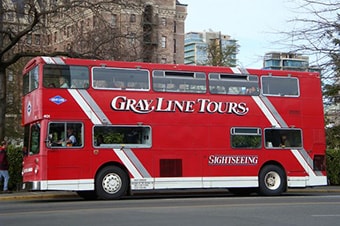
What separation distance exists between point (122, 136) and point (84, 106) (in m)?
1.65

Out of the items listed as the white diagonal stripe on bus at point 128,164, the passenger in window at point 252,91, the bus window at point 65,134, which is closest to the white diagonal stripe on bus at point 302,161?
the passenger in window at point 252,91

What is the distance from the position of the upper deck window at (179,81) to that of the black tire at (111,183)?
306 centimetres

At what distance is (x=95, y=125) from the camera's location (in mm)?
17938

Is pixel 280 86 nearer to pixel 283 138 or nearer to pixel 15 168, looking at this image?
pixel 283 138

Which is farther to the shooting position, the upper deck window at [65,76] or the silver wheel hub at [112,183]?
the silver wheel hub at [112,183]

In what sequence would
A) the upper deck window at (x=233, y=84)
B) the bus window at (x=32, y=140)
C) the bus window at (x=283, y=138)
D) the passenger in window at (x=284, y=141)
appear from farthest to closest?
1. the passenger in window at (x=284, y=141)
2. the bus window at (x=283, y=138)
3. the upper deck window at (x=233, y=84)
4. the bus window at (x=32, y=140)

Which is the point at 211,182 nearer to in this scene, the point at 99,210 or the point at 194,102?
the point at 194,102

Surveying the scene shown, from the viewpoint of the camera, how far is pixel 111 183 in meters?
18.1

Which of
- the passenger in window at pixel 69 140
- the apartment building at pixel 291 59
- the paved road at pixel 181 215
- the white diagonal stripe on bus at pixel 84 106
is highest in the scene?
the apartment building at pixel 291 59

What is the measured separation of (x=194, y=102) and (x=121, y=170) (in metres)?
3.44

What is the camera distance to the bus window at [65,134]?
57.2ft

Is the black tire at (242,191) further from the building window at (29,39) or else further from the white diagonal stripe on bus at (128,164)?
the building window at (29,39)

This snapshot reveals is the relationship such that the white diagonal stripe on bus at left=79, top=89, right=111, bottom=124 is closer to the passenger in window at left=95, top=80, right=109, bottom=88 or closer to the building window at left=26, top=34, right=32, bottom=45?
the passenger in window at left=95, top=80, right=109, bottom=88

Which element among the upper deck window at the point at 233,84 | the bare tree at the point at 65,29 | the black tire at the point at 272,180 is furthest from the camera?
the bare tree at the point at 65,29
